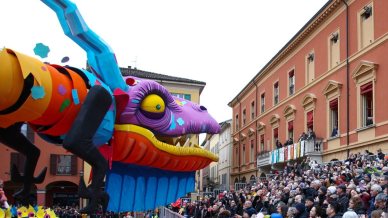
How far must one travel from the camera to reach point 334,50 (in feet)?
94.0

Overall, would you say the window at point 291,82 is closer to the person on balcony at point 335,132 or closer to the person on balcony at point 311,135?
the person on balcony at point 311,135

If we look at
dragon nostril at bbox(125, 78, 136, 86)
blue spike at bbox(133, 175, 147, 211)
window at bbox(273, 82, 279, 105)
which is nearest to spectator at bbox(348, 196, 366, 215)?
blue spike at bbox(133, 175, 147, 211)

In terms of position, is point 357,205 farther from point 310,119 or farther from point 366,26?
point 310,119

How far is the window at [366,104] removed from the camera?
79.9 ft

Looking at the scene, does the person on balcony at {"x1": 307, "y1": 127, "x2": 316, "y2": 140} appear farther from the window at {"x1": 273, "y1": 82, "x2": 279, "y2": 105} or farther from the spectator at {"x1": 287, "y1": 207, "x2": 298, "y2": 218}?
the spectator at {"x1": 287, "y1": 207, "x2": 298, "y2": 218}

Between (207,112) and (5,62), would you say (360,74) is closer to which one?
(207,112)

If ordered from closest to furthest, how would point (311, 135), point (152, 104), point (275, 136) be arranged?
point (152, 104)
point (311, 135)
point (275, 136)

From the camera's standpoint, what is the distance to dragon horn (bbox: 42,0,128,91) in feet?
20.5

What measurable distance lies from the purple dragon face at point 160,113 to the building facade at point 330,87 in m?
15.9

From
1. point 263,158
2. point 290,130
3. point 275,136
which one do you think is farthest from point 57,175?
A: point 290,130

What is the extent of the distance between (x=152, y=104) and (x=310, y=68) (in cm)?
2629

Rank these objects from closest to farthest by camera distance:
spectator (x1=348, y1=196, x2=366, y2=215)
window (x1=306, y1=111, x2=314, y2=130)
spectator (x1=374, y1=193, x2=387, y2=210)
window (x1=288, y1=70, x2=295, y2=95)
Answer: spectator (x1=374, y1=193, x2=387, y2=210) → spectator (x1=348, y1=196, x2=366, y2=215) → window (x1=306, y1=111, x2=314, y2=130) → window (x1=288, y1=70, x2=295, y2=95)

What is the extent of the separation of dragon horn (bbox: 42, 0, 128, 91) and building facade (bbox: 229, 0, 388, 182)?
17.3 m

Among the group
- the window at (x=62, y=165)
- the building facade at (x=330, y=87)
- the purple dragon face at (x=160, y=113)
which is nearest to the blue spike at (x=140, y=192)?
the purple dragon face at (x=160, y=113)
